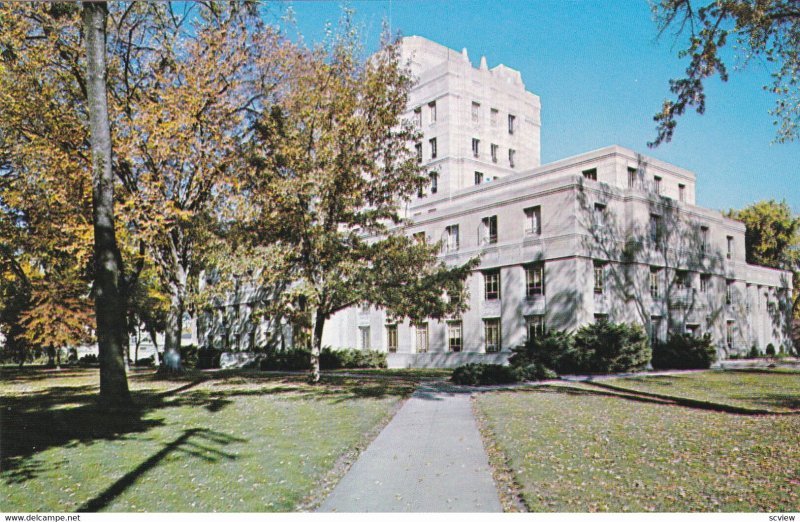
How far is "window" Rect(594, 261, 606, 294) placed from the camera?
3641 centimetres

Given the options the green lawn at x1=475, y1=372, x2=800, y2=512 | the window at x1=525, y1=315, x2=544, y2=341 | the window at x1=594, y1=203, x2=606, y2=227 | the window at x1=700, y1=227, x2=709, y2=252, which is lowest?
the green lawn at x1=475, y1=372, x2=800, y2=512

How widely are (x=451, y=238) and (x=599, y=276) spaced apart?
34.8ft

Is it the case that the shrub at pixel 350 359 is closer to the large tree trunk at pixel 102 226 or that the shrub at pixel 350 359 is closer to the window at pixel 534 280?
the window at pixel 534 280

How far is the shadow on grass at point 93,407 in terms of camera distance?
10641 millimetres

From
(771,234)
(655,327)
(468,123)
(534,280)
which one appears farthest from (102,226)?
(771,234)

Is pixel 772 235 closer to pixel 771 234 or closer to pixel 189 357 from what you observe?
pixel 771 234

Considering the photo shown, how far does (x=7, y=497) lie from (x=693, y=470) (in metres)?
9.49

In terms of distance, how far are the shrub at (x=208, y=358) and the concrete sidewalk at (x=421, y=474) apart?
39.0 metres

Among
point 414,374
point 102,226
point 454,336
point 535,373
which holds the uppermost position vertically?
point 102,226

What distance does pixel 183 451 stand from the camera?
34.4ft

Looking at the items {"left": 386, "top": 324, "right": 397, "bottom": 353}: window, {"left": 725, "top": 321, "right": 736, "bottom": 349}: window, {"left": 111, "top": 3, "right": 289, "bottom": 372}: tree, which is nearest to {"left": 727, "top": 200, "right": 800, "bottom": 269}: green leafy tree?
{"left": 725, "top": 321, "right": 736, "bottom": 349}: window

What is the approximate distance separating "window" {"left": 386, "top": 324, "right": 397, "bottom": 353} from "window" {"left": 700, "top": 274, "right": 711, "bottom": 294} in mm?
23845

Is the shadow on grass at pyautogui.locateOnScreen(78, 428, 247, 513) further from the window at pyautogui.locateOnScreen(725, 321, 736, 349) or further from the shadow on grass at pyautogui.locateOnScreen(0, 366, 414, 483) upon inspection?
the window at pyautogui.locateOnScreen(725, 321, 736, 349)

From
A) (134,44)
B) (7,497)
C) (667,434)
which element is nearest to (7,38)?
(134,44)
